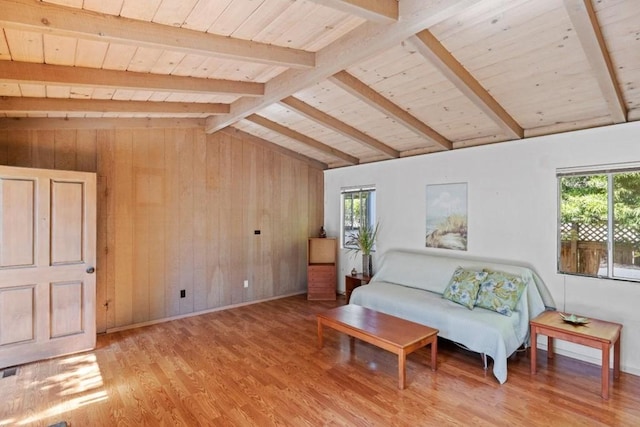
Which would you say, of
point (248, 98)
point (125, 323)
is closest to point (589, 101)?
point (248, 98)

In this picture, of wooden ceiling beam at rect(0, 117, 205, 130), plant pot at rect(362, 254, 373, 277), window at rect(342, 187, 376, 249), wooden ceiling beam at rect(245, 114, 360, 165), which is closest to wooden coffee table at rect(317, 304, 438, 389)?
plant pot at rect(362, 254, 373, 277)

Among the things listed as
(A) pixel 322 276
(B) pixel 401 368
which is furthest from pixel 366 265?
(B) pixel 401 368

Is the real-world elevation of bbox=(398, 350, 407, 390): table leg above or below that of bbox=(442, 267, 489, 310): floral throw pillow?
below

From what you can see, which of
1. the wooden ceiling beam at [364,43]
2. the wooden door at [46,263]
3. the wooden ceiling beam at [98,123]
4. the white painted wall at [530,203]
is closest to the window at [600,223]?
the white painted wall at [530,203]

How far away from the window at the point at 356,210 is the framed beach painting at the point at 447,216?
3.50 feet

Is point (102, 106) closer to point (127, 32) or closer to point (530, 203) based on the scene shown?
point (127, 32)

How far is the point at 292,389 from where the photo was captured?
108 inches

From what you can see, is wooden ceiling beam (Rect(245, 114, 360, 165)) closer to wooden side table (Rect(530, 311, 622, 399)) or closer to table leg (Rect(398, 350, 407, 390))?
table leg (Rect(398, 350, 407, 390))

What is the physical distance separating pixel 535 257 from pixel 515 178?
896 mm

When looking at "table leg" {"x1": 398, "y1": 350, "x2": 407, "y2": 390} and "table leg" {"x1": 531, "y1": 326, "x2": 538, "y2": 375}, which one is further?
"table leg" {"x1": 531, "y1": 326, "x2": 538, "y2": 375}

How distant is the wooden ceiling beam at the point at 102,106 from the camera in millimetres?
3018

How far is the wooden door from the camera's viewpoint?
3117mm

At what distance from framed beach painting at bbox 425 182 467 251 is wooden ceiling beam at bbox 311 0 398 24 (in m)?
2.68

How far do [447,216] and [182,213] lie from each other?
3680mm
